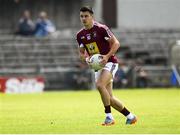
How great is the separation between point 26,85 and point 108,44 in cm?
2093

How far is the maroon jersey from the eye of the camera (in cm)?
1573

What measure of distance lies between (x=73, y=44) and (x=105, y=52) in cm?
2643

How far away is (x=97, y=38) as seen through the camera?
15727 millimetres

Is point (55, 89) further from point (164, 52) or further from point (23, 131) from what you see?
point (23, 131)

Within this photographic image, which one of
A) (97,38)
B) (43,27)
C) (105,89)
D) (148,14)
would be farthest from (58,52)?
(105,89)

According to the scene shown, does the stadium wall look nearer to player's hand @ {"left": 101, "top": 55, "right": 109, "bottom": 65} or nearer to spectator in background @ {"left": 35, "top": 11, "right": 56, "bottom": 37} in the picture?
spectator in background @ {"left": 35, "top": 11, "right": 56, "bottom": 37}

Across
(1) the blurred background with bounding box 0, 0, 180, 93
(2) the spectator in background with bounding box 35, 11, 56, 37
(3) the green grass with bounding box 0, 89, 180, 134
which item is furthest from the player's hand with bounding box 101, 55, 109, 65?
(2) the spectator in background with bounding box 35, 11, 56, 37

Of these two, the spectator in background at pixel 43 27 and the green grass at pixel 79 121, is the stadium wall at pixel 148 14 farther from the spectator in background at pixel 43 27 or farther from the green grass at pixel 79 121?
the green grass at pixel 79 121

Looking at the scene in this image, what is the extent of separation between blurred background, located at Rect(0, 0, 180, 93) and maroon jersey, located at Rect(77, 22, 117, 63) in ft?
66.7

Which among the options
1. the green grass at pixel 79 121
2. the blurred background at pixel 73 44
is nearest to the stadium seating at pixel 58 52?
the blurred background at pixel 73 44

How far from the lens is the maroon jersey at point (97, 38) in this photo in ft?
51.6

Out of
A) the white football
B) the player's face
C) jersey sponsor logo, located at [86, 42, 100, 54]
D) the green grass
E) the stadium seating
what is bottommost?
the stadium seating

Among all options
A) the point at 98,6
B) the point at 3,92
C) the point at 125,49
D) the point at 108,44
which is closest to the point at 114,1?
the point at 98,6

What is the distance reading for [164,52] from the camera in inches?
1677
